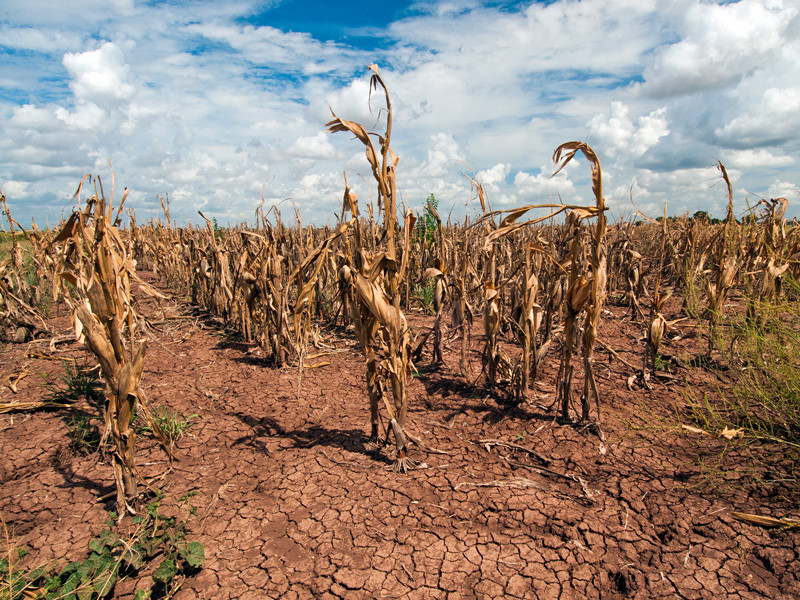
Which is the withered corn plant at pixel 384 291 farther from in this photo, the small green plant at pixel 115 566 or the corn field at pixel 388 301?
the small green plant at pixel 115 566

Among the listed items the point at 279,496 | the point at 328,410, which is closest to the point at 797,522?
the point at 279,496

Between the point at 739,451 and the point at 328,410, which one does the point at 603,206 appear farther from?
the point at 328,410

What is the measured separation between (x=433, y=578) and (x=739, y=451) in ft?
7.32

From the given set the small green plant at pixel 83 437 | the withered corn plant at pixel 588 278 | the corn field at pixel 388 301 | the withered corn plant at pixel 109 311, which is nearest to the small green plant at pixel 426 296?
the corn field at pixel 388 301

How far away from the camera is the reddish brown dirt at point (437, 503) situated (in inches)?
79.1

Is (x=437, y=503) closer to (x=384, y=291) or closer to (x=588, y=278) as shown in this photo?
(x=384, y=291)

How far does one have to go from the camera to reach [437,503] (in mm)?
2510

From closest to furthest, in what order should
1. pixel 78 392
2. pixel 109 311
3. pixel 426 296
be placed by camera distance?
1. pixel 109 311
2. pixel 78 392
3. pixel 426 296

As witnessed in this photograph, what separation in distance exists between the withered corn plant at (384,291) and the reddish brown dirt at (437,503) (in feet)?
1.69

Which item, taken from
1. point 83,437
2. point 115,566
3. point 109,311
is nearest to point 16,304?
point 83,437

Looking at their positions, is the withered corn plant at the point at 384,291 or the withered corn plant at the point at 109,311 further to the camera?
the withered corn plant at the point at 384,291

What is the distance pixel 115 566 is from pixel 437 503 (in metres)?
1.68

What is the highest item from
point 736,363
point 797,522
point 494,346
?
point 494,346

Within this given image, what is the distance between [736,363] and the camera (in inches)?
157
